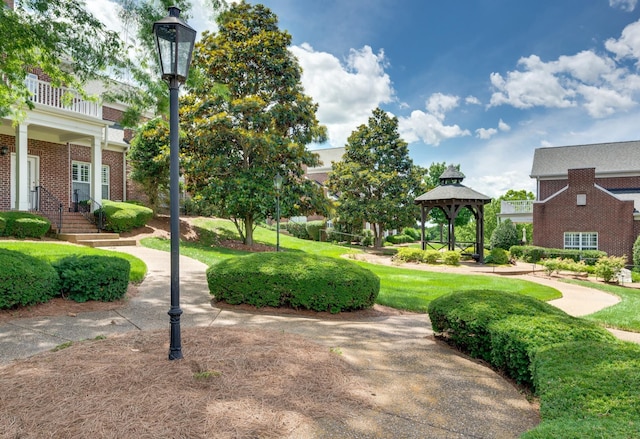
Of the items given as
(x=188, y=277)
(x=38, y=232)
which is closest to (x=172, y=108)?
(x=188, y=277)

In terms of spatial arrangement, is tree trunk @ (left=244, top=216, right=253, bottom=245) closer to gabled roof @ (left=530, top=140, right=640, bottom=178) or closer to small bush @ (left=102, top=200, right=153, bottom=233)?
small bush @ (left=102, top=200, right=153, bottom=233)

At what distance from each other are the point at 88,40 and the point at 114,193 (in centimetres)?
1289

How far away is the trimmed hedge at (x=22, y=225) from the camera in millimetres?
12134

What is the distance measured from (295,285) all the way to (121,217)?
462 inches

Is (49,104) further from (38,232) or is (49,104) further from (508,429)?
(508,429)

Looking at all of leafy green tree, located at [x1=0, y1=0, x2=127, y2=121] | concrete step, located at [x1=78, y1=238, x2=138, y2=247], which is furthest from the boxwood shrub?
concrete step, located at [x1=78, y1=238, x2=138, y2=247]

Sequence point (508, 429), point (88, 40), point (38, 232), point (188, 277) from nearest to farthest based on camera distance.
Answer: point (508, 429) → point (88, 40) → point (188, 277) → point (38, 232)

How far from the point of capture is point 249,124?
1625 cm

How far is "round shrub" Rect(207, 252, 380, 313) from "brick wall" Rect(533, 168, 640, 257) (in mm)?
20800

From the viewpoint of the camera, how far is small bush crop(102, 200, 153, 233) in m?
15.2

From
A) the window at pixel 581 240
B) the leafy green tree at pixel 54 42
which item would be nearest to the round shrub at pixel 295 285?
the leafy green tree at pixel 54 42

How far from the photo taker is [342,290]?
6.39m

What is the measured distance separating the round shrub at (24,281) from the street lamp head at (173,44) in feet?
12.7

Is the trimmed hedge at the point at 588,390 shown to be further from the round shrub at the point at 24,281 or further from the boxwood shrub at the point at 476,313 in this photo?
the round shrub at the point at 24,281
